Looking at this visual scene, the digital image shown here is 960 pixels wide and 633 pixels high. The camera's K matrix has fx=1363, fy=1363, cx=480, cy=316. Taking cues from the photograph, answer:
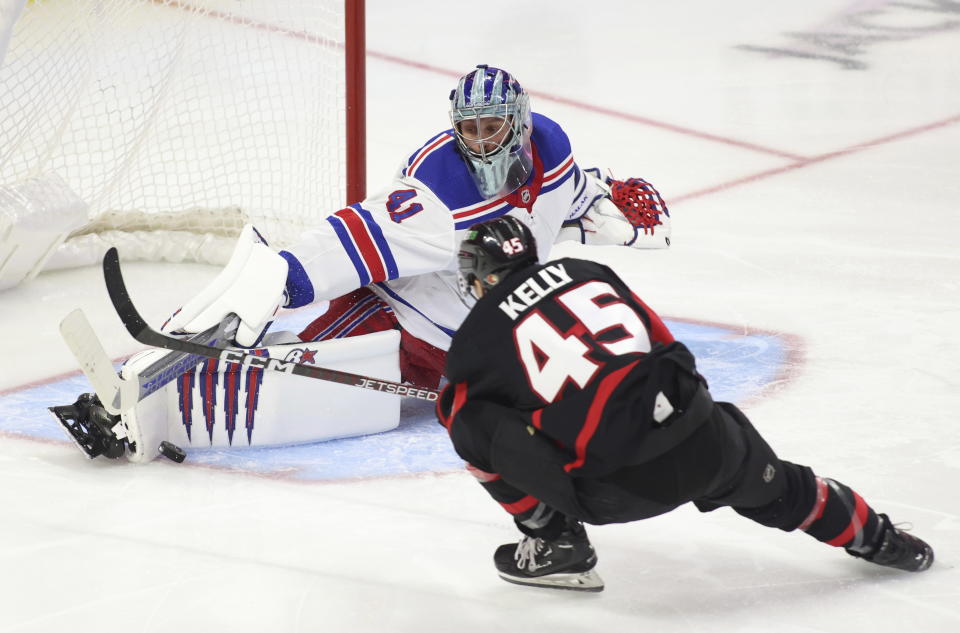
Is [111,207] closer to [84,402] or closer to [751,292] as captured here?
[84,402]

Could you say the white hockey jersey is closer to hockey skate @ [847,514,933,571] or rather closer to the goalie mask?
the goalie mask

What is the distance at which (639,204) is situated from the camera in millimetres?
3430

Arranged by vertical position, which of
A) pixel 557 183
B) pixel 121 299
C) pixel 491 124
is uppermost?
pixel 491 124

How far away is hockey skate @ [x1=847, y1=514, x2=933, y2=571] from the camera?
89.0 inches

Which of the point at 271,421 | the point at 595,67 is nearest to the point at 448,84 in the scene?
the point at 595,67

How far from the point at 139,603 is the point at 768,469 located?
1.04 meters

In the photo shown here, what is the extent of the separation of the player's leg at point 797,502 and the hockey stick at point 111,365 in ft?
3.65

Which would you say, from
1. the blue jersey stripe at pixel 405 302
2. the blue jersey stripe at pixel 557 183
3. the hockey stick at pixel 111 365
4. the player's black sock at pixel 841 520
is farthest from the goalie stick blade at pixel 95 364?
the player's black sock at pixel 841 520

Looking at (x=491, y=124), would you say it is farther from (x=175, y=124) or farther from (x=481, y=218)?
(x=175, y=124)

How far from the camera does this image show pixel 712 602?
222 centimetres

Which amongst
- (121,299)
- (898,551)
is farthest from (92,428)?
(898,551)

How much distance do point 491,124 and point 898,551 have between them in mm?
1213

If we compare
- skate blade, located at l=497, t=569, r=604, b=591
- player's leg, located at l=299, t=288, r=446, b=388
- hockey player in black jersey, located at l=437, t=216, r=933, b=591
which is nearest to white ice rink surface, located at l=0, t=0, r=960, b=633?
skate blade, located at l=497, t=569, r=604, b=591

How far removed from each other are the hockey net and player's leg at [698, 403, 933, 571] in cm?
195
